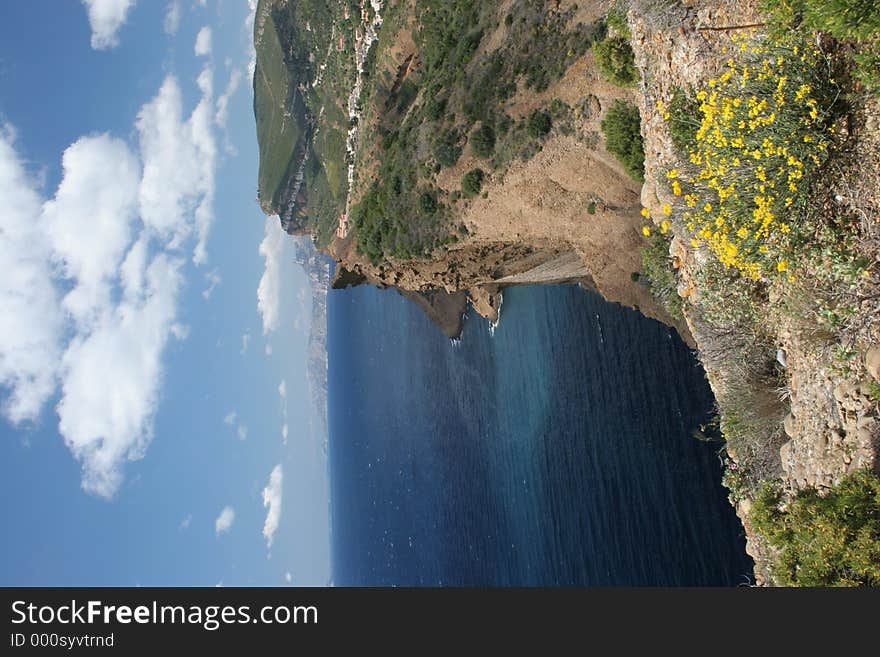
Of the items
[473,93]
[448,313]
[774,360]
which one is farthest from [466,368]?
[774,360]

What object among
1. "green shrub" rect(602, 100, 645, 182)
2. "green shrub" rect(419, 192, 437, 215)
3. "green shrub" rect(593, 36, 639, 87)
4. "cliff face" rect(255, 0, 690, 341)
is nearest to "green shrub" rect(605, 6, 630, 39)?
"green shrub" rect(593, 36, 639, 87)

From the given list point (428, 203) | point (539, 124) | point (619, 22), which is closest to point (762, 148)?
point (619, 22)

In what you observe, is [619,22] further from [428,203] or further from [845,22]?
[428,203]

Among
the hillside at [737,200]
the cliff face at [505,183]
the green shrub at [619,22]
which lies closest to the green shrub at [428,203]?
the cliff face at [505,183]

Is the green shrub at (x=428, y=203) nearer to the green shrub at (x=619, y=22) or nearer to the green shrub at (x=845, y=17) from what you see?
the green shrub at (x=619, y=22)

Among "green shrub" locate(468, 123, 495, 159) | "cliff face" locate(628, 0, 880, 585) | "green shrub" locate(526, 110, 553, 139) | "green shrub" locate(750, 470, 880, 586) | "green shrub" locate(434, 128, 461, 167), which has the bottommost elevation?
"green shrub" locate(750, 470, 880, 586)

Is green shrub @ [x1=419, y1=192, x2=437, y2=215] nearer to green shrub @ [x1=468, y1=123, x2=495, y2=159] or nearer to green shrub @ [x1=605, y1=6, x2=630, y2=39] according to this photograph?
green shrub @ [x1=468, y1=123, x2=495, y2=159]
